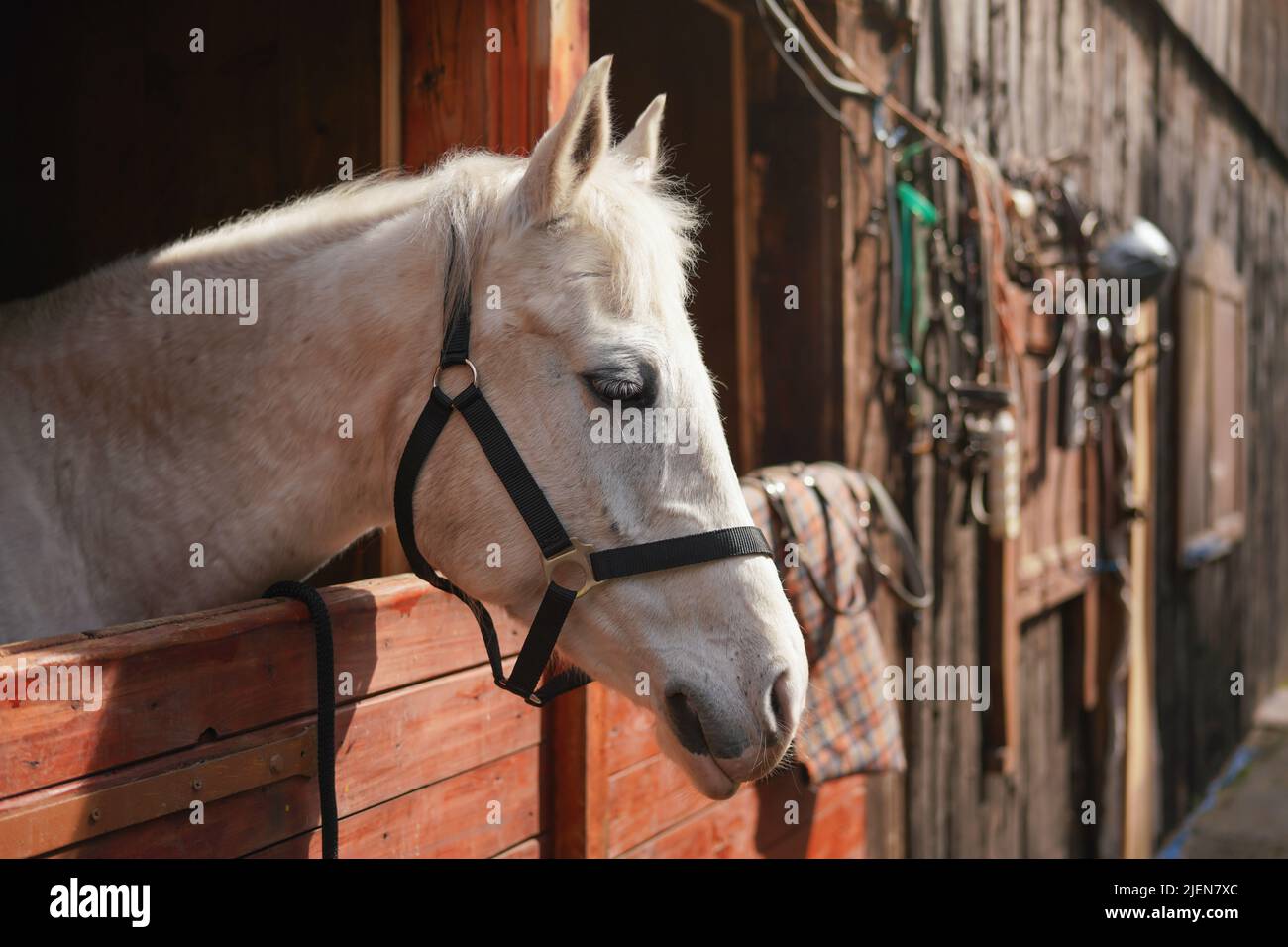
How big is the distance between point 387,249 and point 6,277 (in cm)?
201

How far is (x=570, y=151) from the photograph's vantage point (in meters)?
1.50

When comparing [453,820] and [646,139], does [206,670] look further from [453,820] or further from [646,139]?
[646,139]

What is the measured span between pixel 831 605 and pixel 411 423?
1353 mm

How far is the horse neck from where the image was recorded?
1.62 meters

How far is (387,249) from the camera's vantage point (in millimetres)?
1649

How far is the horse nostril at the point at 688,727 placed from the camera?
148 centimetres

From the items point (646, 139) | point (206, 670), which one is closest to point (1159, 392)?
point (646, 139)

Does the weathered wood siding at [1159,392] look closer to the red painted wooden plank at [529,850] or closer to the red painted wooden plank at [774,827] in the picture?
the red painted wooden plank at [774,827]

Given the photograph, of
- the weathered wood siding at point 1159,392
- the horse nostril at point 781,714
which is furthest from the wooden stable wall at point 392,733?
the weathered wood siding at point 1159,392

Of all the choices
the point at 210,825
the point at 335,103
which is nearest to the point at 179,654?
the point at 210,825
